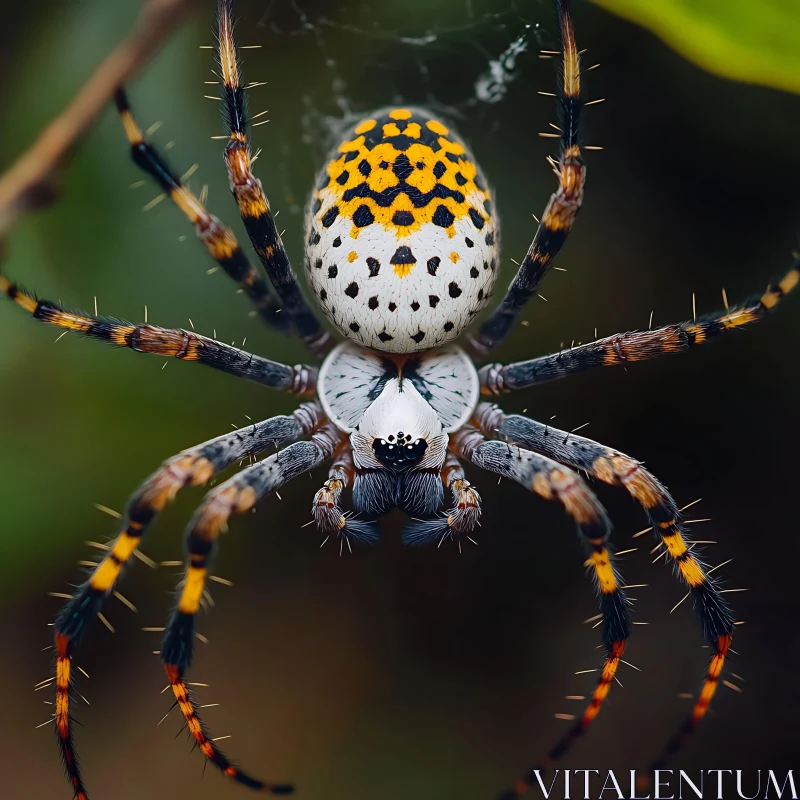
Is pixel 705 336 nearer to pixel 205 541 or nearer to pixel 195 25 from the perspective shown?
pixel 205 541

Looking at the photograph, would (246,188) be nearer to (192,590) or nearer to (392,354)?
(392,354)

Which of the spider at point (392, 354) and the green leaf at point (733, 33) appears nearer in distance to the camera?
the green leaf at point (733, 33)

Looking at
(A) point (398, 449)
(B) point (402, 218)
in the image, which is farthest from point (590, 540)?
(B) point (402, 218)

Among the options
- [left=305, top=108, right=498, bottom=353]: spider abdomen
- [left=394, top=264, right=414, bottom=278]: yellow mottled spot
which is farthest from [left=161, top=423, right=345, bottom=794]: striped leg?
[left=394, top=264, right=414, bottom=278]: yellow mottled spot

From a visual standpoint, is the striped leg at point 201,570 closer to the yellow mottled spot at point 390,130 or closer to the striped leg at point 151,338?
the striped leg at point 151,338

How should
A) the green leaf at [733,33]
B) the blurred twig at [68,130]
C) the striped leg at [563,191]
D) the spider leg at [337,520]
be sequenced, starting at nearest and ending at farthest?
the blurred twig at [68,130] < the green leaf at [733,33] < the striped leg at [563,191] < the spider leg at [337,520]

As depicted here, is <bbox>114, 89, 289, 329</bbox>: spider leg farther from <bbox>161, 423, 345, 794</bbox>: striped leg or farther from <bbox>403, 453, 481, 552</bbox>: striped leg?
<bbox>403, 453, 481, 552</bbox>: striped leg

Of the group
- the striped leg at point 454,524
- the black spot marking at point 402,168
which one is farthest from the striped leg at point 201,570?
the black spot marking at point 402,168
